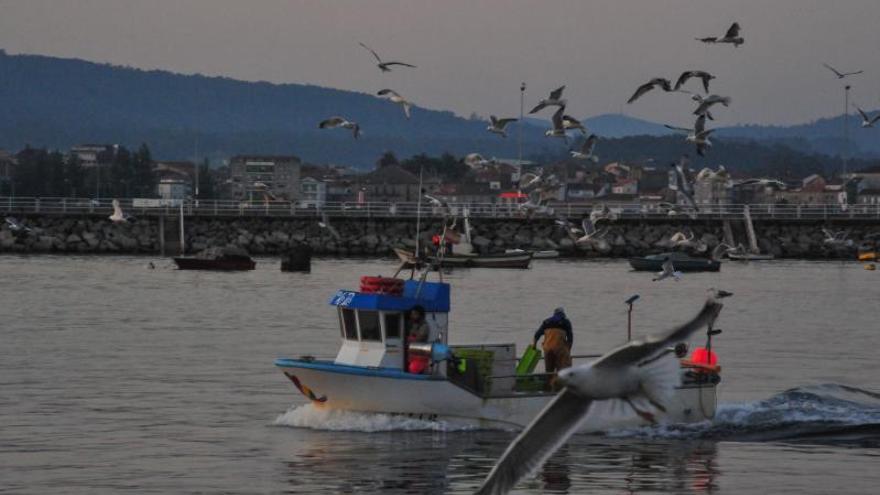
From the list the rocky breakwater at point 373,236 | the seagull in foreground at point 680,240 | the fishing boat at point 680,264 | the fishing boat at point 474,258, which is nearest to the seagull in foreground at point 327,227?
the rocky breakwater at point 373,236

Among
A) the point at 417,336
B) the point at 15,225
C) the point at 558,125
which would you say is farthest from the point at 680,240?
the point at 417,336

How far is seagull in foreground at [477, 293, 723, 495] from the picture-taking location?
53.7 ft

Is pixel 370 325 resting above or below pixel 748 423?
above

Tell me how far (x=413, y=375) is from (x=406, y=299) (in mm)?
1313

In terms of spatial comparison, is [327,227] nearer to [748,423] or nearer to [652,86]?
[652,86]

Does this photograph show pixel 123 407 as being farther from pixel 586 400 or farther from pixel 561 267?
pixel 561 267

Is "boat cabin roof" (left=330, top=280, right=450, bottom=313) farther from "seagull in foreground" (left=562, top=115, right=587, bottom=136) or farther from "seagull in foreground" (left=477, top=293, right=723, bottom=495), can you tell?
"seagull in foreground" (left=562, top=115, right=587, bottom=136)

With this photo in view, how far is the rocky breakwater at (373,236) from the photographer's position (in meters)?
118

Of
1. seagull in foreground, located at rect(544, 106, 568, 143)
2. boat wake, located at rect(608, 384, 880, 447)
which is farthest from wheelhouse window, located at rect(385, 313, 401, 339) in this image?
seagull in foreground, located at rect(544, 106, 568, 143)

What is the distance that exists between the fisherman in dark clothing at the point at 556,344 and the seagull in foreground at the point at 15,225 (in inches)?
3446

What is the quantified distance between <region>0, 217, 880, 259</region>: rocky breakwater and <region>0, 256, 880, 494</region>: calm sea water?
4744 cm

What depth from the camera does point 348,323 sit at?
30281 mm

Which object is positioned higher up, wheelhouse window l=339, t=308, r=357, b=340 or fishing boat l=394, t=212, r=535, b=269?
wheelhouse window l=339, t=308, r=357, b=340

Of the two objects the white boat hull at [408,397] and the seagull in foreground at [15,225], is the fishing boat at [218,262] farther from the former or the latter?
the white boat hull at [408,397]
